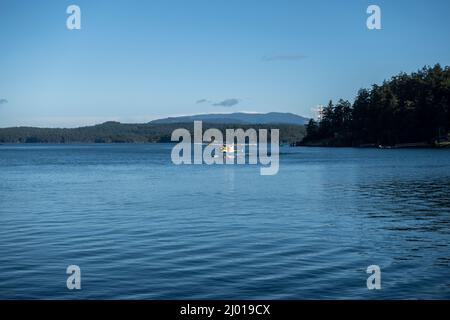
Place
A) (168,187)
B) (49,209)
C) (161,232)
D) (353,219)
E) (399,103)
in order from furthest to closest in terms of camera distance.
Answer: (399,103) < (168,187) < (49,209) < (353,219) < (161,232)

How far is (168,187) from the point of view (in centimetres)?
5581

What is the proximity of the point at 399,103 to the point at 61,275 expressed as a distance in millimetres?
191006

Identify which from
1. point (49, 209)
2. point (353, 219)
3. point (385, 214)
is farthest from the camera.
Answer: point (49, 209)

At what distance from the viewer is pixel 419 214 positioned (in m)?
34.6

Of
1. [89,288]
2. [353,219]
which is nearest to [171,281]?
[89,288]

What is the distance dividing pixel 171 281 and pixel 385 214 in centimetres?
1966

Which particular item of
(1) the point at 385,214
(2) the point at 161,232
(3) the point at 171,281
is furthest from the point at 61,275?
(1) the point at 385,214

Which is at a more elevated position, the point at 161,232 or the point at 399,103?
the point at 399,103

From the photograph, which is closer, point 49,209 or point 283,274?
point 283,274

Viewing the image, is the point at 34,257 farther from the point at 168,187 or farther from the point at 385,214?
the point at 168,187
